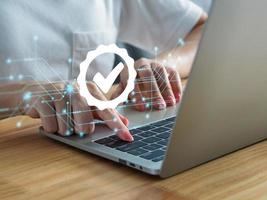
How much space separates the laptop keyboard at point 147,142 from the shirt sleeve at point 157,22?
0.54 m

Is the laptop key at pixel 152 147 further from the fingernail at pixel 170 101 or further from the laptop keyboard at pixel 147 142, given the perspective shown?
the fingernail at pixel 170 101

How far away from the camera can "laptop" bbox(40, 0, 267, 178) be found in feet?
1.44

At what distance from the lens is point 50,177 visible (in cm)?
55

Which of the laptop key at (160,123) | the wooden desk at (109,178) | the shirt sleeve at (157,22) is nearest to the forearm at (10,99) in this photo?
the wooden desk at (109,178)

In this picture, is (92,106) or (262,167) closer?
(262,167)

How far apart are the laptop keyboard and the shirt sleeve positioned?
54 cm

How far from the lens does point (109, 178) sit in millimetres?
540

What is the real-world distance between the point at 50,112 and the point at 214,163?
10.4 inches

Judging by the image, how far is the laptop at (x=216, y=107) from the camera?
1.44 ft

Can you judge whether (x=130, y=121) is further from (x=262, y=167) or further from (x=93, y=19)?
(x=93, y=19)

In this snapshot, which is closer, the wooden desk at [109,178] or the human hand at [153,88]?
the wooden desk at [109,178]

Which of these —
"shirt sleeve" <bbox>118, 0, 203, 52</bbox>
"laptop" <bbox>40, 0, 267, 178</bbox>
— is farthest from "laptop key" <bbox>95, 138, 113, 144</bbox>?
"shirt sleeve" <bbox>118, 0, 203, 52</bbox>

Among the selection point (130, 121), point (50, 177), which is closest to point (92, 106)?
point (130, 121)

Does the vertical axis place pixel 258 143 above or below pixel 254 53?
below
